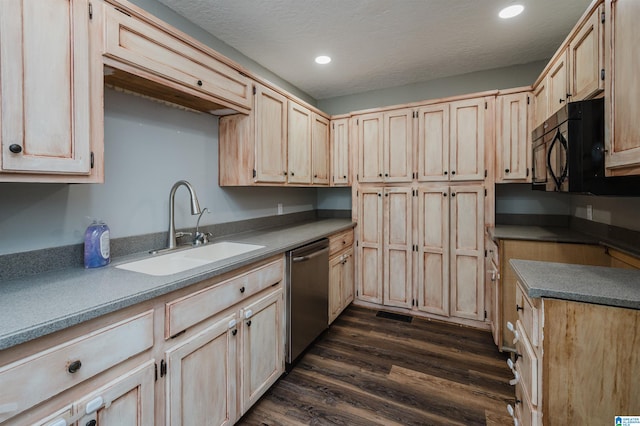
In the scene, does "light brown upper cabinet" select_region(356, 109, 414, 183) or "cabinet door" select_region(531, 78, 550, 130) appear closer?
"cabinet door" select_region(531, 78, 550, 130)

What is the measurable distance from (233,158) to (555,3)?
101 inches

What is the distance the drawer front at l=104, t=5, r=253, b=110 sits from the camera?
1.34m

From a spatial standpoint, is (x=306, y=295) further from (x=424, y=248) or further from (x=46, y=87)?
(x=46, y=87)

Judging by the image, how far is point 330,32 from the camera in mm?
2305

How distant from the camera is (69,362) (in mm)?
906

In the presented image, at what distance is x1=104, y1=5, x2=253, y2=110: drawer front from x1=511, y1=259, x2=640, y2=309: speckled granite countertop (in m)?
1.99

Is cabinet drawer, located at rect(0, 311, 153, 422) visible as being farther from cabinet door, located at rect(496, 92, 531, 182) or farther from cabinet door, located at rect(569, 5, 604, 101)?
cabinet door, located at rect(496, 92, 531, 182)

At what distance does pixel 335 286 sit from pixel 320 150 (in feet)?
4.99

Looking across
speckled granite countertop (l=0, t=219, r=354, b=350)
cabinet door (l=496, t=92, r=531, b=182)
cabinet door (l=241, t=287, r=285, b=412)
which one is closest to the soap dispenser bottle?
speckled granite countertop (l=0, t=219, r=354, b=350)

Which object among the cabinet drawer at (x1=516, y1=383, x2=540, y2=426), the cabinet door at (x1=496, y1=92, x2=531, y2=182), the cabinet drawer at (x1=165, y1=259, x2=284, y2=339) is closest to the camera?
the cabinet drawer at (x1=516, y1=383, x2=540, y2=426)

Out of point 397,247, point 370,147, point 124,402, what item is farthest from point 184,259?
point 370,147

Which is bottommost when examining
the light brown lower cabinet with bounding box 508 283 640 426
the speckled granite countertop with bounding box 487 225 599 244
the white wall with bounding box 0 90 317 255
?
the light brown lower cabinet with bounding box 508 283 640 426

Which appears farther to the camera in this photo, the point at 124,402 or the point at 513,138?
the point at 513,138

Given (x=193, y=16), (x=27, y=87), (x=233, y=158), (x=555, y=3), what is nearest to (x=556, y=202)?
(x=555, y=3)
